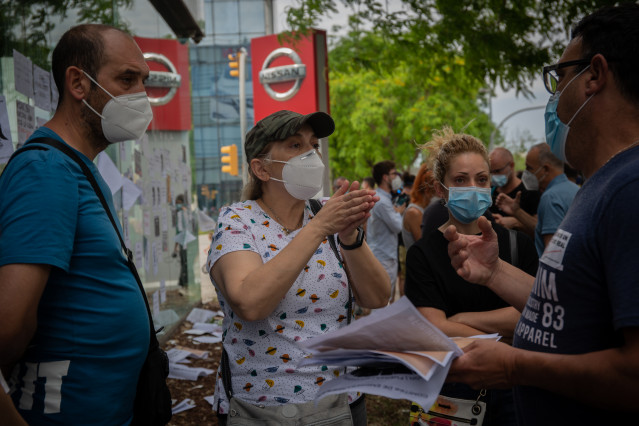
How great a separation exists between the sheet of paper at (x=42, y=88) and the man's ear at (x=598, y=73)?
3124 mm

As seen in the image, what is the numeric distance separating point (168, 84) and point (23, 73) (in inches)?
218

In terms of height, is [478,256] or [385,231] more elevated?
[478,256]

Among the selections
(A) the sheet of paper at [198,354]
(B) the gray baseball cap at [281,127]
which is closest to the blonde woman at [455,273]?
(B) the gray baseball cap at [281,127]

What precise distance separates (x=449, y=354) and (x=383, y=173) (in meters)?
6.83

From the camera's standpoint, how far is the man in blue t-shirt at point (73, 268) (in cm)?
166

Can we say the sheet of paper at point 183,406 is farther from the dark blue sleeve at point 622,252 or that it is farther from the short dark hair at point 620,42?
the short dark hair at point 620,42

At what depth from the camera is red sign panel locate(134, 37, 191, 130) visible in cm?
786

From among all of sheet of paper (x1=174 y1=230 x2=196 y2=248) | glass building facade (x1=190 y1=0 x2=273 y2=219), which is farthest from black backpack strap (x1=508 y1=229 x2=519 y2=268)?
glass building facade (x1=190 y1=0 x2=273 y2=219)

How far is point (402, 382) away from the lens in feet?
4.59

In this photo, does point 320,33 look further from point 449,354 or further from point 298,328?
point 449,354

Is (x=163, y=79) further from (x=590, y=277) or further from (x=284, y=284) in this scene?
(x=590, y=277)

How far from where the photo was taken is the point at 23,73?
3.24 m

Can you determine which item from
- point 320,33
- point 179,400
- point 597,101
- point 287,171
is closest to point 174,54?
point 320,33

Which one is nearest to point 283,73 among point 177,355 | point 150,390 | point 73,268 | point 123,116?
point 177,355
